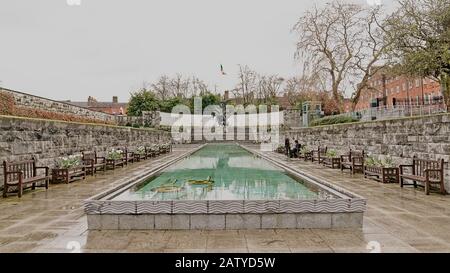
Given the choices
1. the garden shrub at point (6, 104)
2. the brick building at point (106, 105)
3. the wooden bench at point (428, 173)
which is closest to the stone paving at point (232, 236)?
the wooden bench at point (428, 173)

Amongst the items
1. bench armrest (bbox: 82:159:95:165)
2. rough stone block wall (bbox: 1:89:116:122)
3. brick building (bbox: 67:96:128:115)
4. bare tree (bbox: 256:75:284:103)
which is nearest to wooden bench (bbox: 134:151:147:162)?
rough stone block wall (bbox: 1:89:116:122)

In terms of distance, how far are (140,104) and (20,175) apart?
101ft

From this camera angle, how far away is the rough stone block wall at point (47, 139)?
8.30 meters

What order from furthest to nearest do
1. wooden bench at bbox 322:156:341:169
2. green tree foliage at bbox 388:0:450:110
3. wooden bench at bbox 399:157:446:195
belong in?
1. green tree foliage at bbox 388:0:450:110
2. wooden bench at bbox 322:156:341:169
3. wooden bench at bbox 399:157:446:195

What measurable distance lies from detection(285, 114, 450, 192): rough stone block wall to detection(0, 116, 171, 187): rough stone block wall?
36.3ft

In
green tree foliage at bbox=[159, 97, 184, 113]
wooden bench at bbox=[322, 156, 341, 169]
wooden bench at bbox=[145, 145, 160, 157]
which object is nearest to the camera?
wooden bench at bbox=[322, 156, 341, 169]

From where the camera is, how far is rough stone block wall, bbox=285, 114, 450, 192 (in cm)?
798

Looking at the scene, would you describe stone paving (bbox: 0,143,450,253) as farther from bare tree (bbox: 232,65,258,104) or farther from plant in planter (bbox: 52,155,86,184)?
bare tree (bbox: 232,65,258,104)

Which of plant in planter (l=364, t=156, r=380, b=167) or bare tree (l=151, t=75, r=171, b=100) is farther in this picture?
bare tree (l=151, t=75, r=171, b=100)

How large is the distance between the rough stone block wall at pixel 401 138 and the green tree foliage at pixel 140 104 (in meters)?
26.0

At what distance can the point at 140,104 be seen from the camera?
37.4 metres

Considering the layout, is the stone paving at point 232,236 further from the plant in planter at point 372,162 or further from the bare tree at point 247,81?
the bare tree at point 247,81
